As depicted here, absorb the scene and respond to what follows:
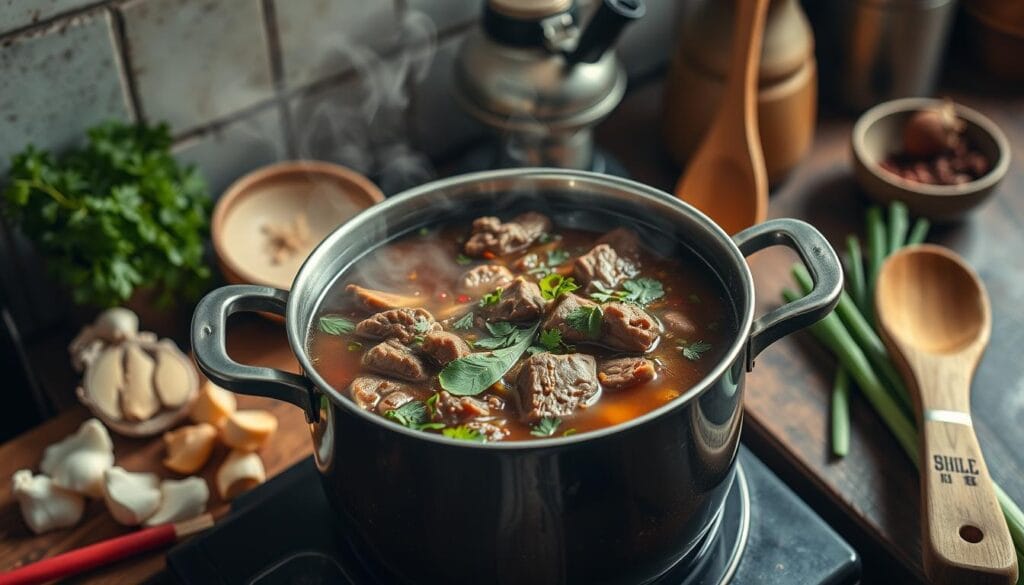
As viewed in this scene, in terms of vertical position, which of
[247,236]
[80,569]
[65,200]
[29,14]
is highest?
[29,14]

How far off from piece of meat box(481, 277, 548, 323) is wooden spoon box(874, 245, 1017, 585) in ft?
1.67

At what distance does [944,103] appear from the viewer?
1859 millimetres

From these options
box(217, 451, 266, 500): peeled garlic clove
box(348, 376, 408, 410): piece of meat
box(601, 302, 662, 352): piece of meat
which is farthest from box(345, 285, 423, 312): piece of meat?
box(217, 451, 266, 500): peeled garlic clove

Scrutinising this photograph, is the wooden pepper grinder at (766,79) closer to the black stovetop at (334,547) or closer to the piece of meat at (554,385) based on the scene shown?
the black stovetop at (334,547)

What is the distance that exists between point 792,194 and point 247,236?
3.05 ft

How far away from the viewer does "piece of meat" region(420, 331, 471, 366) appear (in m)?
1.09

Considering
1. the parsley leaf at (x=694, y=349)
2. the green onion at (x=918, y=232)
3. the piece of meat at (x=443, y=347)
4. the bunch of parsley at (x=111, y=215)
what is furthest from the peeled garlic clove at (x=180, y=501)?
the green onion at (x=918, y=232)

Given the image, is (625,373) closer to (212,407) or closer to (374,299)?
(374,299)

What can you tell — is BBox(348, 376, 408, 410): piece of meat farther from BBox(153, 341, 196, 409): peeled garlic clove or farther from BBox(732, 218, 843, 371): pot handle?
BBox(153, 341, 196, 409): peeled garlic clove

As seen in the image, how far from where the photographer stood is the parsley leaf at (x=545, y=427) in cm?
103

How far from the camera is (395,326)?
3.71ft

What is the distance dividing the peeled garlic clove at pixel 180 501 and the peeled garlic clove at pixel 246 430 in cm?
7

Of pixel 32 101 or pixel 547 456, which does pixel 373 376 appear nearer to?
pixel 547 456

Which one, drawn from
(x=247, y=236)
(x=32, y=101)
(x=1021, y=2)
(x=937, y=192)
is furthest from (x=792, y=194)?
(x=32, y=101)
